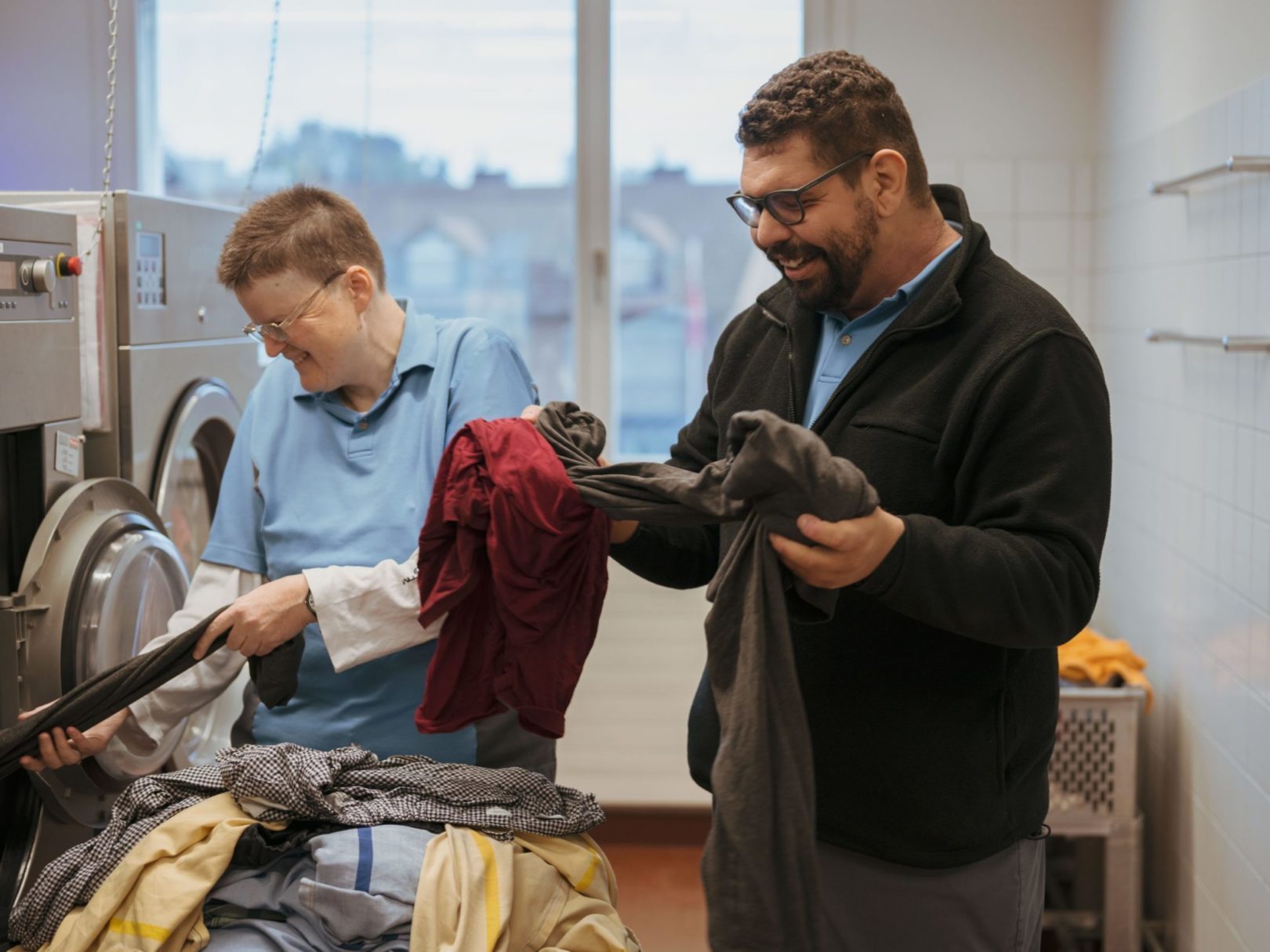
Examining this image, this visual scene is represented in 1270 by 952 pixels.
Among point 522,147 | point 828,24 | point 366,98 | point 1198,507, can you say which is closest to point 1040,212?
point 828,24

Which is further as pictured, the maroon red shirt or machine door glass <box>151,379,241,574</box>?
machine door glass <box>151,379,241,574</box>

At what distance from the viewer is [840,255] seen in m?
1.35

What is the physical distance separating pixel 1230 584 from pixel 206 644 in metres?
1.76

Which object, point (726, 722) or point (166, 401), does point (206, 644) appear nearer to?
point (726, 722)

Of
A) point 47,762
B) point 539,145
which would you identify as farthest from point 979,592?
point 539,145

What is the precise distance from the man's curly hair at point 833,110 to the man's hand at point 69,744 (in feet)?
3.52

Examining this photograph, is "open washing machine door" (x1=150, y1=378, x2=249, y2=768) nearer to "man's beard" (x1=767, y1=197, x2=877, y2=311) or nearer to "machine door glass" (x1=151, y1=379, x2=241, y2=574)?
"machine door glass" (x1=151, y1=379, x2=241, y2=574)

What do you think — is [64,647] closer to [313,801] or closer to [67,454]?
[67,454]

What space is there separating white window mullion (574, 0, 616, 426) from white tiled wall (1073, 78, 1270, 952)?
4.28 ft

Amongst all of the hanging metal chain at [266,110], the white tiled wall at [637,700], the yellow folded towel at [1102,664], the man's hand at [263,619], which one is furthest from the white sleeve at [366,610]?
the white tiled wall at [637,700]

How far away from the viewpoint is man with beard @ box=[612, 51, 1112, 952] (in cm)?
124

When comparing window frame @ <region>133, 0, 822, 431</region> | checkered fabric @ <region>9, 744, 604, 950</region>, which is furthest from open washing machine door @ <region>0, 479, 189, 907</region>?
window frame @ <region>133, 0, 822, 431</region>

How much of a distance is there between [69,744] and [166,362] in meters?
0.82

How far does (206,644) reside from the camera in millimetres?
1521
